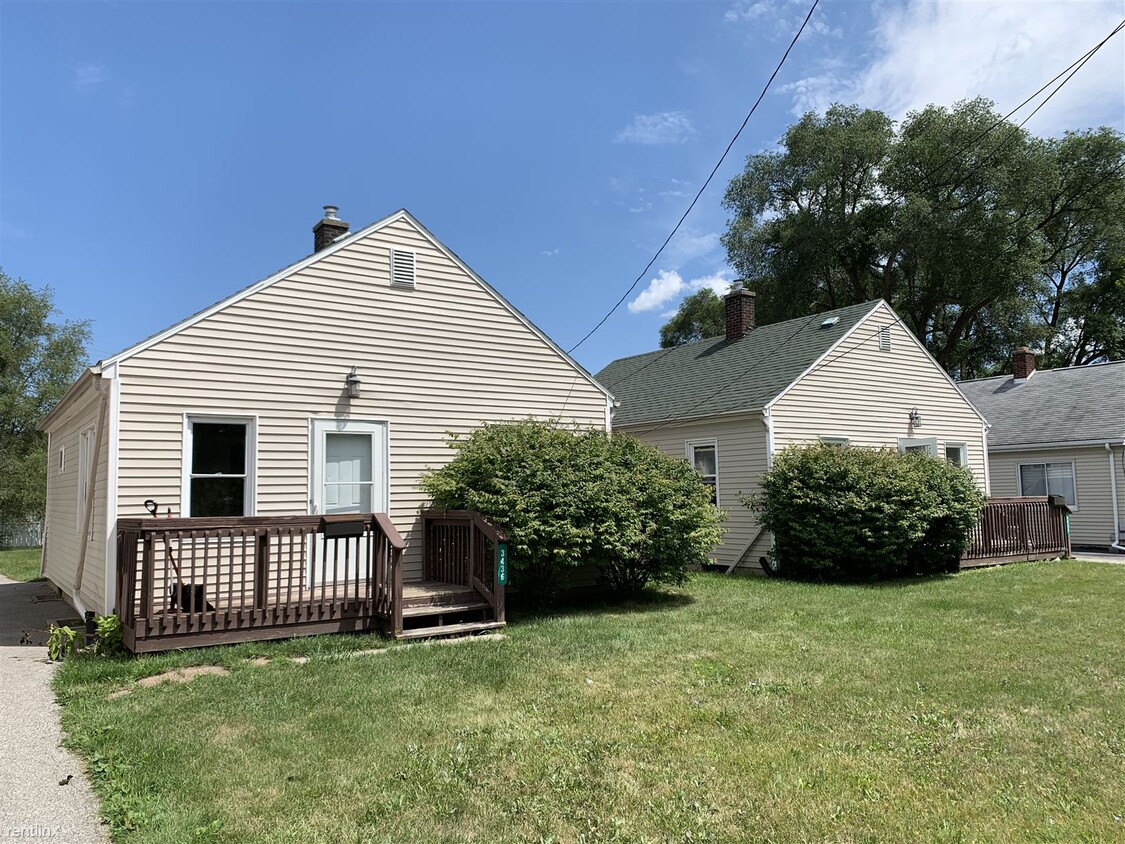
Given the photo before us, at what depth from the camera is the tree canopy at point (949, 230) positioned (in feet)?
95.8

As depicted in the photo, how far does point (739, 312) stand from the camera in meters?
19.2

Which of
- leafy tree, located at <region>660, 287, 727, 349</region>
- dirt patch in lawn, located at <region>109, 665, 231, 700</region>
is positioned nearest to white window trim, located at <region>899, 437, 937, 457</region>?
dirt patch in lawn, located at <region>109, 665, 231, 700</region>

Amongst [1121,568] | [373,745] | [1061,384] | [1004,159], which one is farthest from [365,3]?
[1004,159]

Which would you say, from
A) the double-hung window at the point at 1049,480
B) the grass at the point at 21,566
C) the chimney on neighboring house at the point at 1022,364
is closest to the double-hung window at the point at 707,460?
the double-hung window at the point at 1049,480

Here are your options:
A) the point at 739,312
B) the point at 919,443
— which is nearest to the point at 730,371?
the point at 739,312

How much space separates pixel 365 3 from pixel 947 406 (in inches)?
584

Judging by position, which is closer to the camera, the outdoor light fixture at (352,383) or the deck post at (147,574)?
the deck post at (147,574)

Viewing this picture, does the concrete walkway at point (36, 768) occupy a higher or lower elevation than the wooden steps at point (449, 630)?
lower

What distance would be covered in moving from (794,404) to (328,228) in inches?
363

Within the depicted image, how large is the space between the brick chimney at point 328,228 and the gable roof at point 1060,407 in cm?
1883

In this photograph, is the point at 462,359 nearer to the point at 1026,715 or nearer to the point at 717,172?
the point at 717,172

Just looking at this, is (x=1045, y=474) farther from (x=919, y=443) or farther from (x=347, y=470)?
(x=347, y=470)

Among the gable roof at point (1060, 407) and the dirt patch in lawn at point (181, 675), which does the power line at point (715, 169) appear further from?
the gable roof at point (1060, 407)

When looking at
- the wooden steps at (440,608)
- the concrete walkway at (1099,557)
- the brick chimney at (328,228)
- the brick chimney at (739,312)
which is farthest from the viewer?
the brick chimney at (739,312)
